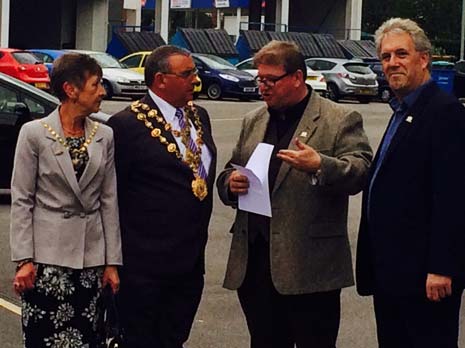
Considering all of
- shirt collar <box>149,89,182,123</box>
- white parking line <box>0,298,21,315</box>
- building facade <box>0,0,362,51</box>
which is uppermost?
building facade <box>0,0,362,51</box>

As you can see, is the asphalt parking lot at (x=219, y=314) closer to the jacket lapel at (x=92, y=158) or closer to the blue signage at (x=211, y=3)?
the jacket lapel at (x=92, y=158)

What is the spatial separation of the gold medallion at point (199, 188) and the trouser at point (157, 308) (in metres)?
0.40

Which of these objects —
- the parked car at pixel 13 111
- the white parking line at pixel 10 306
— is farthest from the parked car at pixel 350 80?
the white parking line at pixel 10 306

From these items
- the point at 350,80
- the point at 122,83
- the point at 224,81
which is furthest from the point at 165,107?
the point at 350,80

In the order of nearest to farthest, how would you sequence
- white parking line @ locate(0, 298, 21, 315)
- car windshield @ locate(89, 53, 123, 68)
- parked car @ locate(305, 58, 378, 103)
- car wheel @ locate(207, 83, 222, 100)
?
white parking line @ locate(0, 298, 21, 315)
car windshield @ locate(89, 53, 123, 68)
car wheel @ locate(207, 83, 222, 100)
parked car @ locate(305, 58, 378, 103)

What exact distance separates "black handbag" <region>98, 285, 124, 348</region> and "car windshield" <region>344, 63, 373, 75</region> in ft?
105

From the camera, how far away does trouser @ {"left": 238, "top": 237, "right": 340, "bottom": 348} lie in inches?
197

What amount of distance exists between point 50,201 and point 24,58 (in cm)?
2599

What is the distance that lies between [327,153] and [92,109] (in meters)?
1.12

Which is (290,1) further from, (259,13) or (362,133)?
(362,133)

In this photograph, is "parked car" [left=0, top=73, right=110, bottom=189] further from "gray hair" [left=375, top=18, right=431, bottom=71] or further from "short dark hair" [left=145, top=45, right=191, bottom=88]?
"gray hair" [left=375, top=18, right=431, bottom=71]

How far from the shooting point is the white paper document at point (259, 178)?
4879mm

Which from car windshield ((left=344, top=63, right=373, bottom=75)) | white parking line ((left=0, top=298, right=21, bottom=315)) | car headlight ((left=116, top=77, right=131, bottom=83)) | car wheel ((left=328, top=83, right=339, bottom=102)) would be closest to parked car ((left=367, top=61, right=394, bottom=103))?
car windshield ((left=344, top=63, right=373, bottom=75))

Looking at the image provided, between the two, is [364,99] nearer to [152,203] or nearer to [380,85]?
[380,85]
